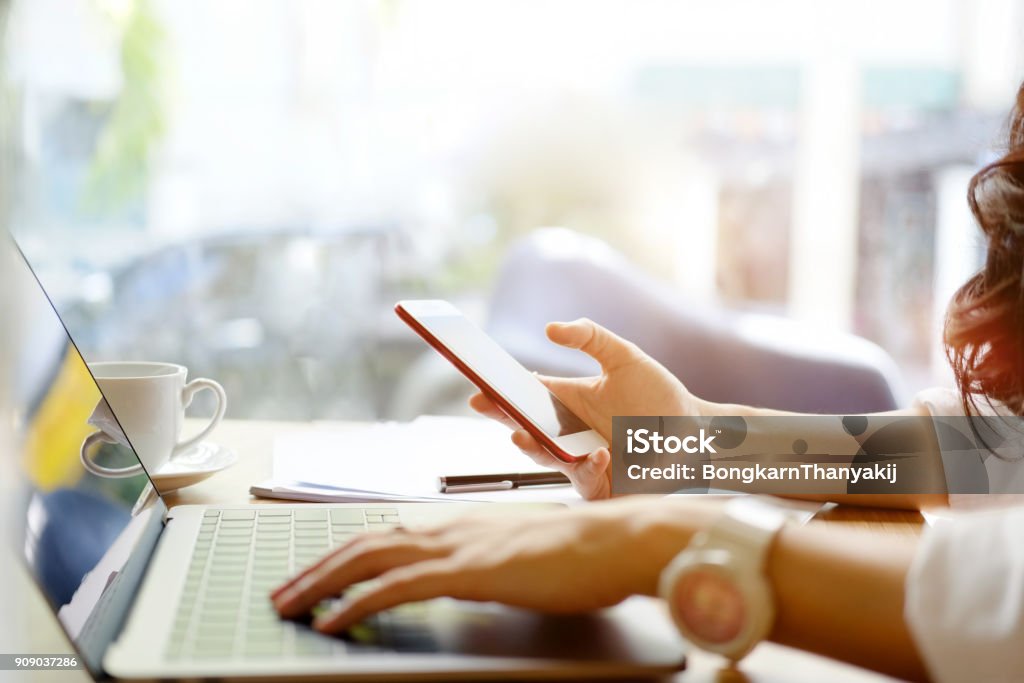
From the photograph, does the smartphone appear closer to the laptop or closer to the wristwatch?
the laptop

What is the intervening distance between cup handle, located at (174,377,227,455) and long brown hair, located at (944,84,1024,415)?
67 centimetres

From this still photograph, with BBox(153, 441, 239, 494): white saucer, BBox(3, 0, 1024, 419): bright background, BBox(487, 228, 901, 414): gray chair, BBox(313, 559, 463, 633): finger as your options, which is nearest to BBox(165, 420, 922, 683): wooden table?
BBox(153, 441, 239, 494): white saucer

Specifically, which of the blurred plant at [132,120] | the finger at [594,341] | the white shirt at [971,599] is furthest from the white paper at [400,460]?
the blurred plant at [132,120]

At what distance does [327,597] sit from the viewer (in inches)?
20.0

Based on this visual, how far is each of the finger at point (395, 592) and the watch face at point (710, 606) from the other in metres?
0.12

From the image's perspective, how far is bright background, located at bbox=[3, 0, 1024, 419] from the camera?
2.95 m

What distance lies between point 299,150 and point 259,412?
2.77 feet

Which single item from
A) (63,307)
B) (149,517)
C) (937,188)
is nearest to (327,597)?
(149,517)

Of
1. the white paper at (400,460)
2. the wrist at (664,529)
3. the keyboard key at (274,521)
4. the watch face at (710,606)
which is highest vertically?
the wrist at (664,529)

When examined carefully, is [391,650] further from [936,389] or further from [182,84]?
[182,84]

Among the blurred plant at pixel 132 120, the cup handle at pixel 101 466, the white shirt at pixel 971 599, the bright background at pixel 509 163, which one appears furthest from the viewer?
the bright background at pixel 509 163

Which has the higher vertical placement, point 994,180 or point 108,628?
point 994,180

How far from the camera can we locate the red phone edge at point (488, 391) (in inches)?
29.1

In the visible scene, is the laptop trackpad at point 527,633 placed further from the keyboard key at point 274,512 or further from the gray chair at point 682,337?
the gray chair at point 682,337
